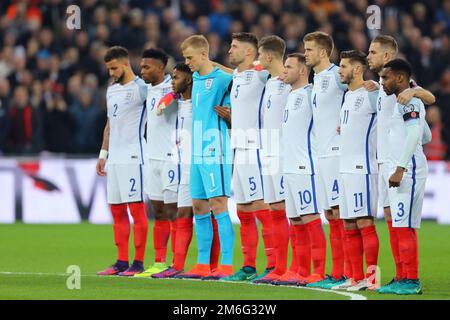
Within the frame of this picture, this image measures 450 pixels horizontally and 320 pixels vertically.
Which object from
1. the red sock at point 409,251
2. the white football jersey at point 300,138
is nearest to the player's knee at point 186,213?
the white football jersey at point 300,138

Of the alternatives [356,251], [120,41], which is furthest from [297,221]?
[120,41]

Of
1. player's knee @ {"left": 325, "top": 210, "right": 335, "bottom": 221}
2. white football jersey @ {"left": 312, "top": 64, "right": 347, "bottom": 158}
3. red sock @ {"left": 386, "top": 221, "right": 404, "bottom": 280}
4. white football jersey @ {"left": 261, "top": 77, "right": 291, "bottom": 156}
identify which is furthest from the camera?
white football jersey @ {"left": 261, "top": 77, "right": 291, "bottom": 156}

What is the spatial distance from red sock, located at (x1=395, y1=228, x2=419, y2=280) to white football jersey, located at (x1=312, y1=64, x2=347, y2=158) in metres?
1.28

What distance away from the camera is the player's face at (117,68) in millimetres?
14656

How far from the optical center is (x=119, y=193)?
1465 centimetres

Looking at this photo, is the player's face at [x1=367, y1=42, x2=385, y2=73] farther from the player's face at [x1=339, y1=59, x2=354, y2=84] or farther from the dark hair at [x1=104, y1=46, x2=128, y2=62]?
the dark hair at [x1=104, y1=46, x2=128, y2=62]

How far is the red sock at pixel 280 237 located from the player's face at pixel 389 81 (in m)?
2.00

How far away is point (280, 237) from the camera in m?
13.4

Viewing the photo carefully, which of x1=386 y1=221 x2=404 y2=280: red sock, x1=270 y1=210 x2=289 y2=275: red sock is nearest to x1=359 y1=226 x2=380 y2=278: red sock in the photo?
x1=386 y1=221 x2=404 y2=280: red sock

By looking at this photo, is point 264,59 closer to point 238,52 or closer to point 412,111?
point 238,52

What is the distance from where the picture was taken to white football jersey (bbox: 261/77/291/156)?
1354cm
